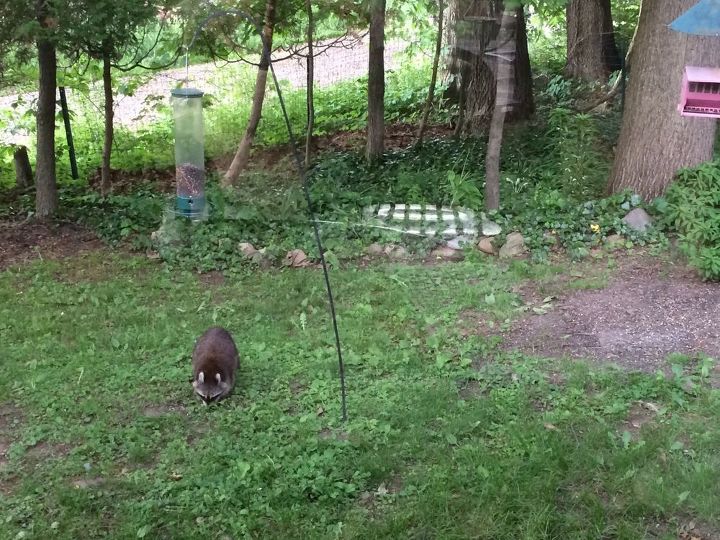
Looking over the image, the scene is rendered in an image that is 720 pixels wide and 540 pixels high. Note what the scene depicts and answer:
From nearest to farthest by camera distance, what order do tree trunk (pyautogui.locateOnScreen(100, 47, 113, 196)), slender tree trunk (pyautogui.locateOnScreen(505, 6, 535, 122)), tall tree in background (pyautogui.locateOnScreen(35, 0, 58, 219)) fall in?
tall tree in background (pyautogui.locateOnScreen(35, 0, 58, 219)) < tree trunk (pyautogui.locateOnScreen(100, 47, 113, 196)) < slender tree trunk (pyautogui.locateOnScreen(505, 6, 535, 122))

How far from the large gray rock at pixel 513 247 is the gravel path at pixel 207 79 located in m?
4.65

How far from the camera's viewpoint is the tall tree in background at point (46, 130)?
25.8 feet

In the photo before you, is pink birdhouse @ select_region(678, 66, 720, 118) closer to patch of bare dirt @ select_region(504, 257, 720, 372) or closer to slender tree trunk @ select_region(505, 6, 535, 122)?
patch of bare dirt @ select_region(504, 257, 720, 372)

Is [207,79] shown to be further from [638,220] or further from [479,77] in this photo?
[638,220]

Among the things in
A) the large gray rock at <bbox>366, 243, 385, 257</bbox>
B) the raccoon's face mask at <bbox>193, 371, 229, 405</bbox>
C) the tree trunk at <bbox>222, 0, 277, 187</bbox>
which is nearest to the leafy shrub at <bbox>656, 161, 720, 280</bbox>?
the large gray rock at <bbox>366, 243, 385, 257</bbox>

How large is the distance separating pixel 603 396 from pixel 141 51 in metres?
6.79

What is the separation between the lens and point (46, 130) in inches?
320

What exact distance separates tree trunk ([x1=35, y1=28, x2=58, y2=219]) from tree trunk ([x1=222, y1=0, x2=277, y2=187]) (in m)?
2.02

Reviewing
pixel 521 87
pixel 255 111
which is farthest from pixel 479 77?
pixel 255 111

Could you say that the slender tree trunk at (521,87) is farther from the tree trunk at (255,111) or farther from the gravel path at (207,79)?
the tree trunk at (255,111)

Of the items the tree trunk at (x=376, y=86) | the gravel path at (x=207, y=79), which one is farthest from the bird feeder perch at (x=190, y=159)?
the tree trunk at (x=376, y=86)

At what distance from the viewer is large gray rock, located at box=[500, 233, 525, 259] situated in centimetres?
684

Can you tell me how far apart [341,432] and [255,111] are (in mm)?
5646

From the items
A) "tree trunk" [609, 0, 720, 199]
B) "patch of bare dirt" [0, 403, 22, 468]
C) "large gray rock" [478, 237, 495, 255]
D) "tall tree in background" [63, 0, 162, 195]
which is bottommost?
"patch of bare dirt" [0, 403, 22, 468]
